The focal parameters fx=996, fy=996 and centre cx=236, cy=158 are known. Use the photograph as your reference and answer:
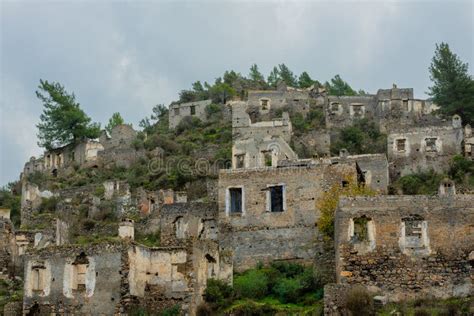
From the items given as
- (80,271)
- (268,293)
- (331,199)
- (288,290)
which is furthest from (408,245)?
(80,271)

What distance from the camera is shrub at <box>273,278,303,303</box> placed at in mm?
41750

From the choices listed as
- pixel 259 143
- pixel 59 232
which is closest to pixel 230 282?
pixel 59 232

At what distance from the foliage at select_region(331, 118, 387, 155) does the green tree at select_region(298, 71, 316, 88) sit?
15199mm

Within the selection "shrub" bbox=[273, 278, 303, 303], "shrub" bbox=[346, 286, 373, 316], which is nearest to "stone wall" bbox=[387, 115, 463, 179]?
"shrub" bbox=[273, 278, 303, 303]

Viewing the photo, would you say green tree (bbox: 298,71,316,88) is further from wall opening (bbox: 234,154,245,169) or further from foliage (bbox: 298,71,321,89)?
wall opening (bbox: 234,154,245,169)

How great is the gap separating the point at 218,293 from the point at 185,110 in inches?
1683

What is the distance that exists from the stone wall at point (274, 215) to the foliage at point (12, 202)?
19996 millimetres

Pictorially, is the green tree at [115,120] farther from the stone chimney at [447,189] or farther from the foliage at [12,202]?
the stone chimney at [447,189]

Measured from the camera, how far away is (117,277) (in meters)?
40.8

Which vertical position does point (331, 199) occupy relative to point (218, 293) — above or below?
above

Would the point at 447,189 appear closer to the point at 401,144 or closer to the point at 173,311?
the point at 173,311

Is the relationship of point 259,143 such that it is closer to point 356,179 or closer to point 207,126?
point 356,179

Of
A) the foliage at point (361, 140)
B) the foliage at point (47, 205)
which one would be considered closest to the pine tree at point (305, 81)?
the foliage at point (361, 140)

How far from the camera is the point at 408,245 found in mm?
38688
